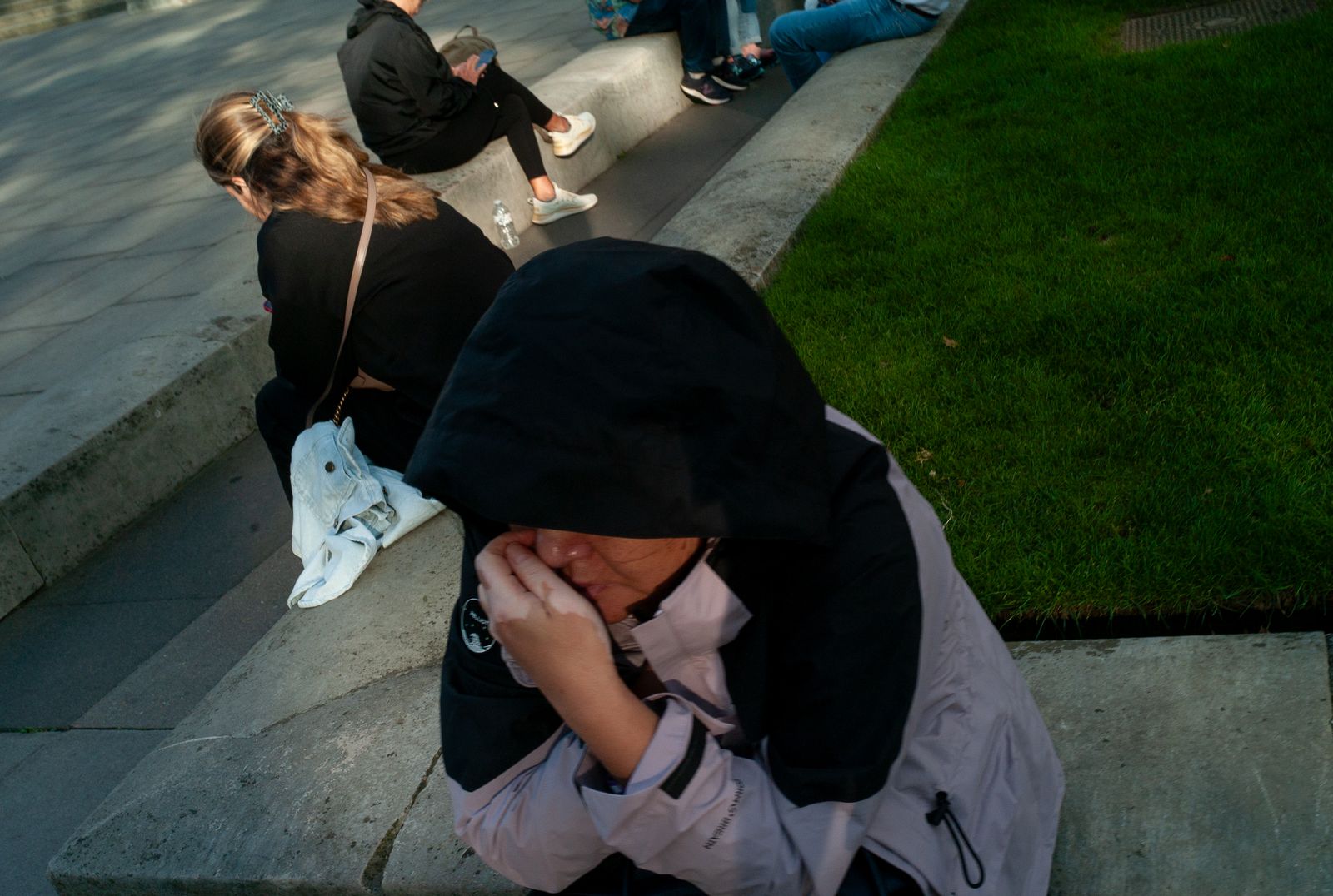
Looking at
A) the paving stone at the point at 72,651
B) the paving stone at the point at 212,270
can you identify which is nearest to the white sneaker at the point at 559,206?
the paving stone at the point at 212,270

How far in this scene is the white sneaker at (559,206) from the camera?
7.12 m

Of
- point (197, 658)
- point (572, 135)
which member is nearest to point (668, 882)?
point (197, 658)

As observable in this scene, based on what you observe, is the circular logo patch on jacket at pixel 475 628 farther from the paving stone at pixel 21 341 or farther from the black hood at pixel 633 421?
the paving stone at pixel 21 341

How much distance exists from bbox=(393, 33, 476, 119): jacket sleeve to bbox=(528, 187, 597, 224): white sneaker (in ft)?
2.46

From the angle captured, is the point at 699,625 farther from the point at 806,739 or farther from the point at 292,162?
the point at 292,162

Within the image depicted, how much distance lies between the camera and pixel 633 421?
141cm

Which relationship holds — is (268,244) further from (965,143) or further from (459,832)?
(965,143)

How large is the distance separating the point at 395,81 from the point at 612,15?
3.05m

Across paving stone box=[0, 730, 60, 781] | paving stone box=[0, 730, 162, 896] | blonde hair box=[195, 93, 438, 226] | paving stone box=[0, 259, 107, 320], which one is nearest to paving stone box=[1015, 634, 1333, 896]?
blonde hair box=[195, 93, 438, 226]

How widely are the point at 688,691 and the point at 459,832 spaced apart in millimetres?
456

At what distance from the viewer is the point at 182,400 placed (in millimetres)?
5086

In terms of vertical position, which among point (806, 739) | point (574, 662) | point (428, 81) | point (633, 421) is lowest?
point (428, 81)

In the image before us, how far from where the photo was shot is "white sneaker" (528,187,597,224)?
7117mm

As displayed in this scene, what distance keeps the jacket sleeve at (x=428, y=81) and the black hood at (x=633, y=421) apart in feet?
18.0
